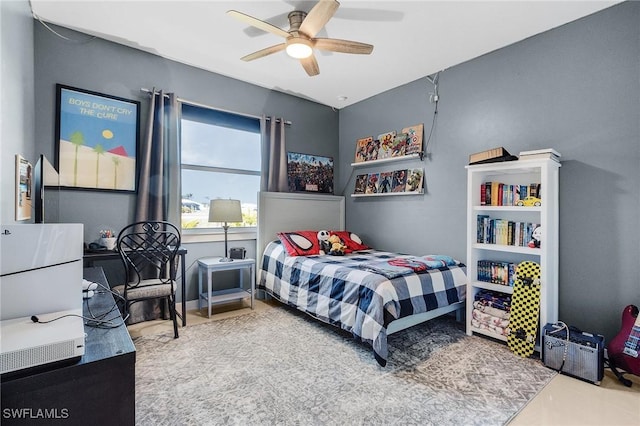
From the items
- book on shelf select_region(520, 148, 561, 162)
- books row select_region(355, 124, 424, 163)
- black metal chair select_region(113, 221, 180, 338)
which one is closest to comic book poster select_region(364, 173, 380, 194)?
books row select_region(355, 124, 424, 163)

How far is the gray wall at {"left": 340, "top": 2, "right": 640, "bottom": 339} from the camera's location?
2266 mm

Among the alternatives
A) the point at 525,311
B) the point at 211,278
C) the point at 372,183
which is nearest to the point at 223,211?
the point at 211,278

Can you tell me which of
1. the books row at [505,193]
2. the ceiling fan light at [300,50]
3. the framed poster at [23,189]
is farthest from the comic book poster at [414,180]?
the framed poster at [23,189]

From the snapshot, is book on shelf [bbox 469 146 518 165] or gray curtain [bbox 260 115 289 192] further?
gray curtain [bbox 260 115 289 192]

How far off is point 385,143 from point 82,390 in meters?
A: 3.76

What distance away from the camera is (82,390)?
0.81m

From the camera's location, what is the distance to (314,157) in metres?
4.45

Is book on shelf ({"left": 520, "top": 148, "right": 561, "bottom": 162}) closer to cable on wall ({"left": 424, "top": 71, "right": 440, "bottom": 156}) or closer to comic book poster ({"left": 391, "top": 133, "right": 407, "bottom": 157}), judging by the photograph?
cable on wall ({"left": 424, "top": 71, "right": 440, "bottom": 156})

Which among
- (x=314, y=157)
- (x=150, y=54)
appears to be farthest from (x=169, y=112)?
(x=314, y=157)

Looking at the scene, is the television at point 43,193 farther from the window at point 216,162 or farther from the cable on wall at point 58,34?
the cable on wall at point 58,34

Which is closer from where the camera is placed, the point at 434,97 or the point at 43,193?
the point at 43,193

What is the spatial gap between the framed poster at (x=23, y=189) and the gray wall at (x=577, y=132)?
3.51 m

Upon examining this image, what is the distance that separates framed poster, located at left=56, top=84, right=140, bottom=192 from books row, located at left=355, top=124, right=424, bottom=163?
2716 mm

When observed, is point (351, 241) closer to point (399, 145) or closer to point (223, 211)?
point (399, 145)
